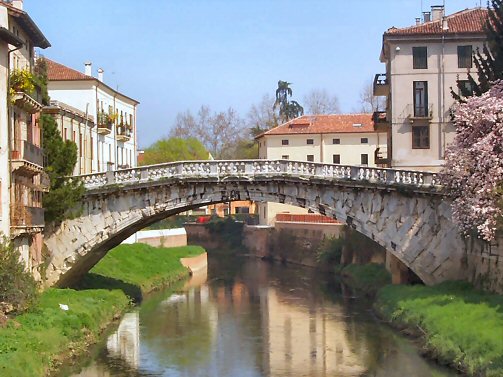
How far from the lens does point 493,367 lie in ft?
99.6

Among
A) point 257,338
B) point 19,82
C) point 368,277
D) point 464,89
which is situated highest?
point 464,89

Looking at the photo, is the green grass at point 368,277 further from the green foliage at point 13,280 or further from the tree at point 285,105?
the tree at point 285,105

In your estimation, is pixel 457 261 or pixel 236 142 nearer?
pixel 457 261

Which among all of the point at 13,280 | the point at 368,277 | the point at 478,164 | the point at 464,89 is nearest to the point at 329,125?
the point at 368,277

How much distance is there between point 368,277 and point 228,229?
4406 cm

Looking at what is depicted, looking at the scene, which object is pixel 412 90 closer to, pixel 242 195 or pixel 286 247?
pixel 242 195

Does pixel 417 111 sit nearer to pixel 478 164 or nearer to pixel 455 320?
pixel 478 164

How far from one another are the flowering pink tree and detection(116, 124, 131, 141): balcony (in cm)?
3303

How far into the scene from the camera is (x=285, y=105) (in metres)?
124

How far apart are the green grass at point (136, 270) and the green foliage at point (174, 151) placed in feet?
112

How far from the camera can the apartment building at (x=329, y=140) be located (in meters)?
91.3

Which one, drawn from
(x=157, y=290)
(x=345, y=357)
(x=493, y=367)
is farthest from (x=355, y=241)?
(x=493, y=367)

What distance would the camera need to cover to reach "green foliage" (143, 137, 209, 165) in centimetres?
11038

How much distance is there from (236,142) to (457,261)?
256ft
